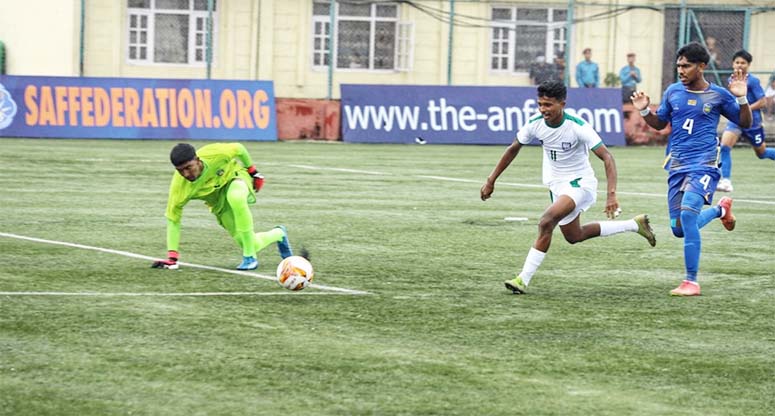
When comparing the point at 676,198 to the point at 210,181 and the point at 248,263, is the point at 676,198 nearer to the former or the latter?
the point at 248,263

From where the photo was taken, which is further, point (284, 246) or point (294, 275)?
point (284, 246)

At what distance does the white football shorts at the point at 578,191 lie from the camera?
11.4m

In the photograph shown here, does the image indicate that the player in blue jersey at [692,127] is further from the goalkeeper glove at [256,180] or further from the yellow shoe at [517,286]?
the goalkeeper glove at [256,180]

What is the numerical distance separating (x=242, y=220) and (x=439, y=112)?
68.1 feet

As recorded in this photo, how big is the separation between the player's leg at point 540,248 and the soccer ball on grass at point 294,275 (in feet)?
4.99

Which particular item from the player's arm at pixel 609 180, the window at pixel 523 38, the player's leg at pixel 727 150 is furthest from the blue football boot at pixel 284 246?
the window at pixel 523 38

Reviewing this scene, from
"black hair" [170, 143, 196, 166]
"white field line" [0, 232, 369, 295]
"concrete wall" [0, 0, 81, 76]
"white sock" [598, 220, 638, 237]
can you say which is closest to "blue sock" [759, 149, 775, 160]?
"white sock" [598, 220, 638, 237]

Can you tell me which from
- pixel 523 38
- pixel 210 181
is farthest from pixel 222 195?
pixel 523 38

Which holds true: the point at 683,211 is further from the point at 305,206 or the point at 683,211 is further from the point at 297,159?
the point at 297,159

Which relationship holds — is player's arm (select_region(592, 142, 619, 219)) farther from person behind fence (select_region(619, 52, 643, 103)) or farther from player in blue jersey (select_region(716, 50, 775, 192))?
person behind fence (select_region(619, 52, 643, 103))

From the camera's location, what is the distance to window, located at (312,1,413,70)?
4012 cm

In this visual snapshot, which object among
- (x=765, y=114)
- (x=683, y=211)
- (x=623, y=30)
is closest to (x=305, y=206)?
(x=683, y=211)

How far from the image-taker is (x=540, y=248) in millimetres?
11102

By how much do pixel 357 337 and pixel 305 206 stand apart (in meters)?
8.98
